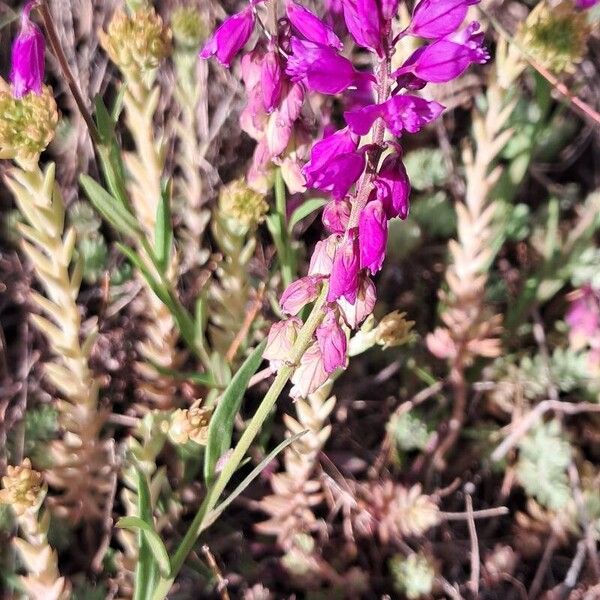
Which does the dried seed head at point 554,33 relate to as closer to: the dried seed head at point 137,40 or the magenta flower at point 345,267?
the dried seed head at point 137,40

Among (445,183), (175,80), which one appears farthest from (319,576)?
(175,80)

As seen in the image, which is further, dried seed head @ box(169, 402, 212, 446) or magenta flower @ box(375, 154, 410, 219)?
dried seed head @ box(169, 402, 212, 446)

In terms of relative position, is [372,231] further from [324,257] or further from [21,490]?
[21,490]

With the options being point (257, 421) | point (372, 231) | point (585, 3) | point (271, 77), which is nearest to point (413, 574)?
point (257, 421)

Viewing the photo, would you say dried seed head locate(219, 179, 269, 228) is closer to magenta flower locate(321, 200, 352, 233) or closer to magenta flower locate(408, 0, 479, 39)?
magenta flower locate(321, 200, 352, 233)

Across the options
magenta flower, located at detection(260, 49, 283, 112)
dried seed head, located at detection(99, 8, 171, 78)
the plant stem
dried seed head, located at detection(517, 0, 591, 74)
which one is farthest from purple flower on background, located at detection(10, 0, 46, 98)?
dried seed head, located at detection(517, 0, 591, 74)

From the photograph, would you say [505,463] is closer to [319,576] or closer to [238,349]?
[319,576]
